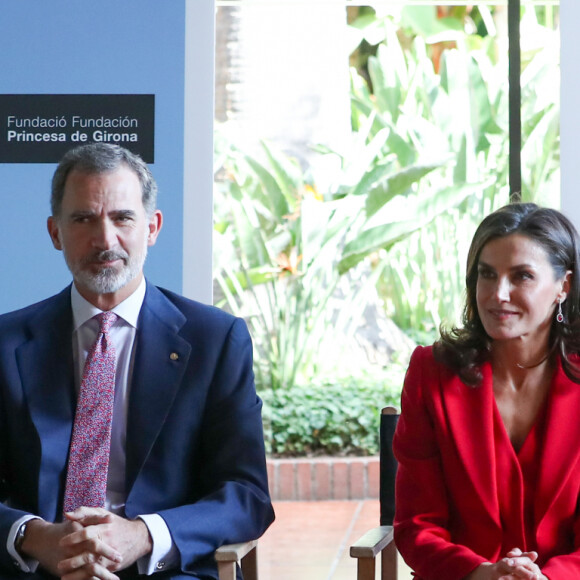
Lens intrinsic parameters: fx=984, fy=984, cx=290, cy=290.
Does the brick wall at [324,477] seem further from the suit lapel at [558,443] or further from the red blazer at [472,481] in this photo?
the suit lapel at [558,443]

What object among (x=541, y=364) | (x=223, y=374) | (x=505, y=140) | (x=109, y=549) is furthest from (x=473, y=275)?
(x=505, y=140)

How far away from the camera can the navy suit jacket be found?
2436mm

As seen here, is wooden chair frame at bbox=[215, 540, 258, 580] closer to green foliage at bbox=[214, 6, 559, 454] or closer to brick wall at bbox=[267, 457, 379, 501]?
green foliage at bbox=[214, 6, 559, 454]

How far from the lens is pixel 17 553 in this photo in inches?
91.4

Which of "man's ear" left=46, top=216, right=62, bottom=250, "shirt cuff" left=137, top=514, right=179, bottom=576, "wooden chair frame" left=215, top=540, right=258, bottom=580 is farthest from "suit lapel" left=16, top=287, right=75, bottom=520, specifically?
"wooden chair frame" left=215, top=540, right=258, bottom=580

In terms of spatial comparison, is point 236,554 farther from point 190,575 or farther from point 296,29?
point 296,29

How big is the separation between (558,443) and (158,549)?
986 mm

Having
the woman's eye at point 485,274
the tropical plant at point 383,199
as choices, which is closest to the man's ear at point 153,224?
the woman's eye at point 485,274

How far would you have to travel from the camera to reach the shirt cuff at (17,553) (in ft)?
7.57

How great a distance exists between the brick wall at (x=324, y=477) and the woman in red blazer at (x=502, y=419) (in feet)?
11.5

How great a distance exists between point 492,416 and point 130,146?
163 centimetres

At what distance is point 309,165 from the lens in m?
5.86

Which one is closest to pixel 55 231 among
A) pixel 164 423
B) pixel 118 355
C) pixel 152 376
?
pixel 118 355

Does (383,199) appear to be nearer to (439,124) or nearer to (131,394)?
(439,124)
